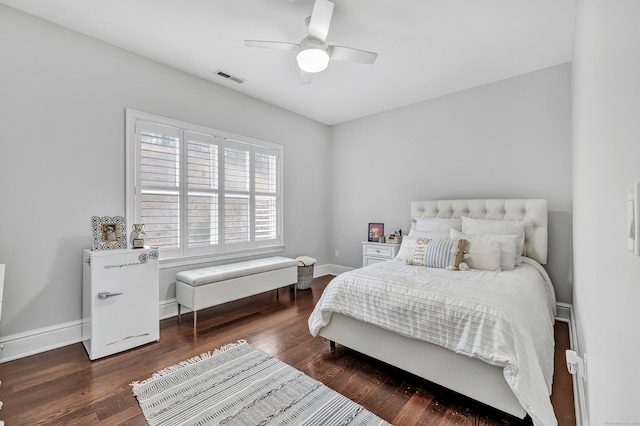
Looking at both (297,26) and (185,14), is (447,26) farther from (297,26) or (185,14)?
(185,14)

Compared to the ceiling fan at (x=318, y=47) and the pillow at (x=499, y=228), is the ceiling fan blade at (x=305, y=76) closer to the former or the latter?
the ceiling fan at (x=318, y=47)

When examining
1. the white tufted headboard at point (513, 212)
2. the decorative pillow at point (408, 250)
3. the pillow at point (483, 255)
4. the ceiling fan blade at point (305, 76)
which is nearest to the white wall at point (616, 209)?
the pillow at point (483, 255)

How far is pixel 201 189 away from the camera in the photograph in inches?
135

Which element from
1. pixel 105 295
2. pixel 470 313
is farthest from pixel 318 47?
pixel 105 295

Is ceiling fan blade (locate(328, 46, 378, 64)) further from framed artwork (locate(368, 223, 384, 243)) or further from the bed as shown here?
framed artwork (locate(368, 223, 384, 243))

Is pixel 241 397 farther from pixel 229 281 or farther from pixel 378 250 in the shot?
pixel 378 250

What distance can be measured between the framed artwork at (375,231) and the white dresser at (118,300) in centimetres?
304

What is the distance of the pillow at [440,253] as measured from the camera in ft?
8.49

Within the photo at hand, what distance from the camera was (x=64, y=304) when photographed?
2.52 m

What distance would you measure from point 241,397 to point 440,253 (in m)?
2.03

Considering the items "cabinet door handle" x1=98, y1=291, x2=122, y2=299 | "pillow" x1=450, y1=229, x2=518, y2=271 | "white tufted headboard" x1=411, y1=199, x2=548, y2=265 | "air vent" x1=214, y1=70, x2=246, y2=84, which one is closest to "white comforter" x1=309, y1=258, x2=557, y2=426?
"pillow" x1=450, y1=229, x2=518, y2=271

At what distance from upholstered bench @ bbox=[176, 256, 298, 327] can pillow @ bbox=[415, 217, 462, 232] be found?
1792 millimetres

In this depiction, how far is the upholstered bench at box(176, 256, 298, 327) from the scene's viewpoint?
9.70 ft

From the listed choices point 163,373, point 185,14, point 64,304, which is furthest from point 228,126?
point 163,373
